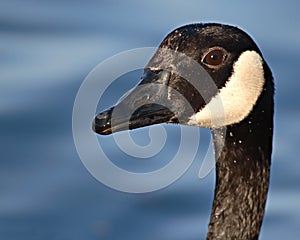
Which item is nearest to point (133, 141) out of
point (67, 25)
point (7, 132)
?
point (7, 132)

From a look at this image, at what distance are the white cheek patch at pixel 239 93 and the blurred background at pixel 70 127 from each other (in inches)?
133

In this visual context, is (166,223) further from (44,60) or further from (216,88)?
→ (216,88)

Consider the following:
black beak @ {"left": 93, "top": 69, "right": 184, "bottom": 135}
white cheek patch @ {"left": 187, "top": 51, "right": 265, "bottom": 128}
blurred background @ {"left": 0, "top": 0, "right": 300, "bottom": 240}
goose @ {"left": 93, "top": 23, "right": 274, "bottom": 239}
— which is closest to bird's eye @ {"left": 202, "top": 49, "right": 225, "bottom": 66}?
goose @ {"left": 93, "top": 23, "right": 274, "bottom": 239}

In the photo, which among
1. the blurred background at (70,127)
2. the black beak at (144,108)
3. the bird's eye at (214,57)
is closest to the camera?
the black beak at (144,108)

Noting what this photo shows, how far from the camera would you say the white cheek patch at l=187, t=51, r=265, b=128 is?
8.33m

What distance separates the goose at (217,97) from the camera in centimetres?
834

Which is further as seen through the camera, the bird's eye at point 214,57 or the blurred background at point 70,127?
the blurred background at point 70,127

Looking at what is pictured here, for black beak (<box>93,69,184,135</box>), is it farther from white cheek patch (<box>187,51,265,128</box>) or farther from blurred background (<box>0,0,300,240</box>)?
blurred background (<box>0,0,300,240</box>)

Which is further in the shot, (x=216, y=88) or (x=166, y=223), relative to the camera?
(x=166, y=223)

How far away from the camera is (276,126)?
504 inches

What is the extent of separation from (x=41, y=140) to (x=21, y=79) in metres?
0.87

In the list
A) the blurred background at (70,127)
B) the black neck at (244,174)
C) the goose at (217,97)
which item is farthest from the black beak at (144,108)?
the blurred background at (70,127)

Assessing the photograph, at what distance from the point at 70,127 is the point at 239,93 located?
174 inches

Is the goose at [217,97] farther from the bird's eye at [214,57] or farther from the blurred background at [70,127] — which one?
the blurred background at [70,127]
